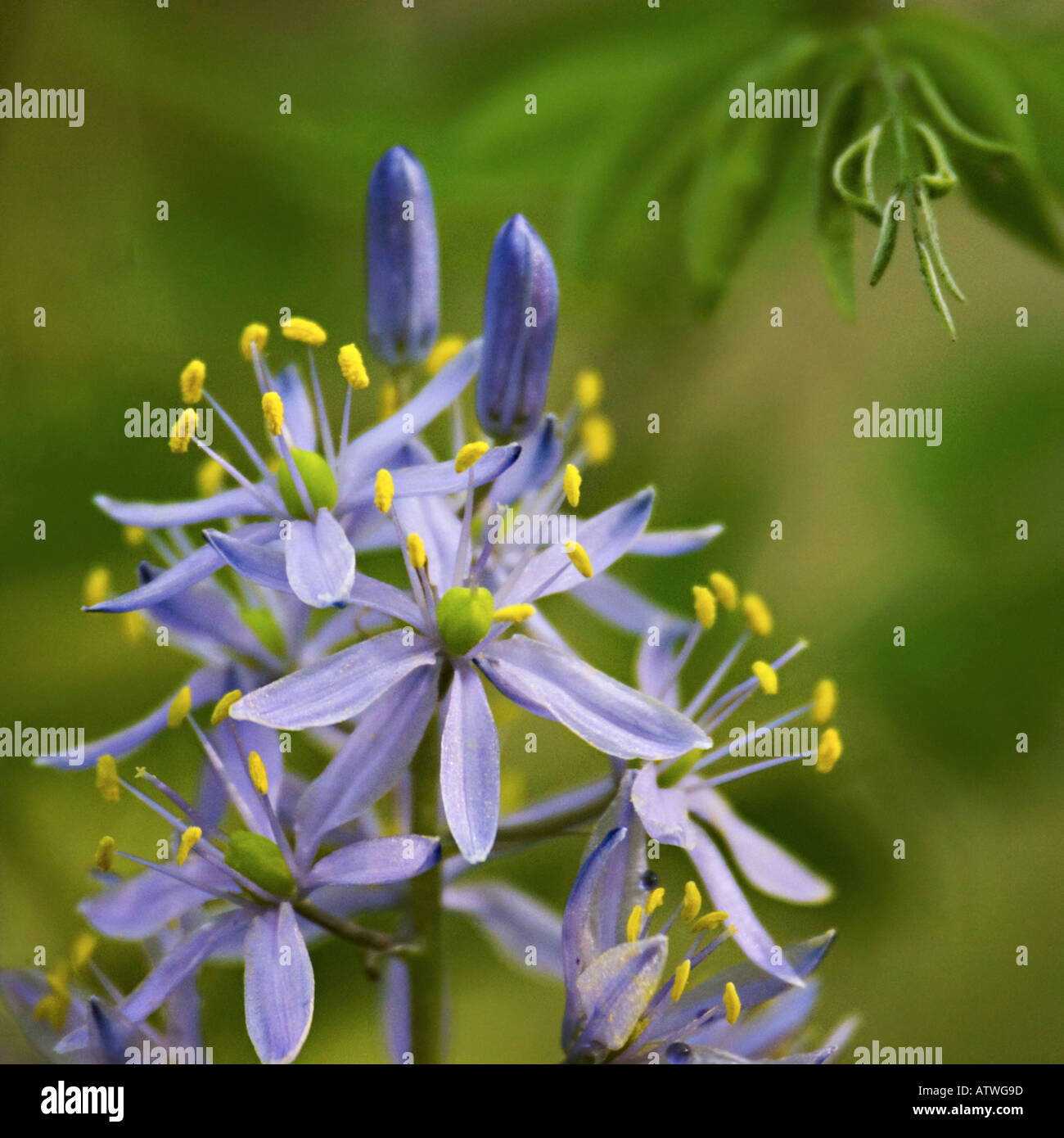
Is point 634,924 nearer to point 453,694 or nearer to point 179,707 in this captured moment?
point 453,694

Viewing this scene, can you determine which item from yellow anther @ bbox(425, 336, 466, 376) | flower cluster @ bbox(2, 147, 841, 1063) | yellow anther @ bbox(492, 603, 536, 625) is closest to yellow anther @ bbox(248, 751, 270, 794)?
flower cluster @ bbox(2, 147, 841, 1063)

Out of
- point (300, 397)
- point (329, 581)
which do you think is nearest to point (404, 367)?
point (300, 397)

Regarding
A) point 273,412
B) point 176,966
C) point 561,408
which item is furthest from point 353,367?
point 561,408

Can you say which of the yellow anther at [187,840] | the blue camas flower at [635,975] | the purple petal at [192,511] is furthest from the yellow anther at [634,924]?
the purple petal at [192,511]

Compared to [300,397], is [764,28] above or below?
above

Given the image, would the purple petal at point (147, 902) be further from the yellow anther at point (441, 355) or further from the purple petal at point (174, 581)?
the yellow anther at point (441, 355)

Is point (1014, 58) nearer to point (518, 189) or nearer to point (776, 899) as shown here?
point (518, 189)

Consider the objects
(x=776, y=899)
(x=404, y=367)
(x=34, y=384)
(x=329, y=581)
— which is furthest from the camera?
(x=34, y=384)
